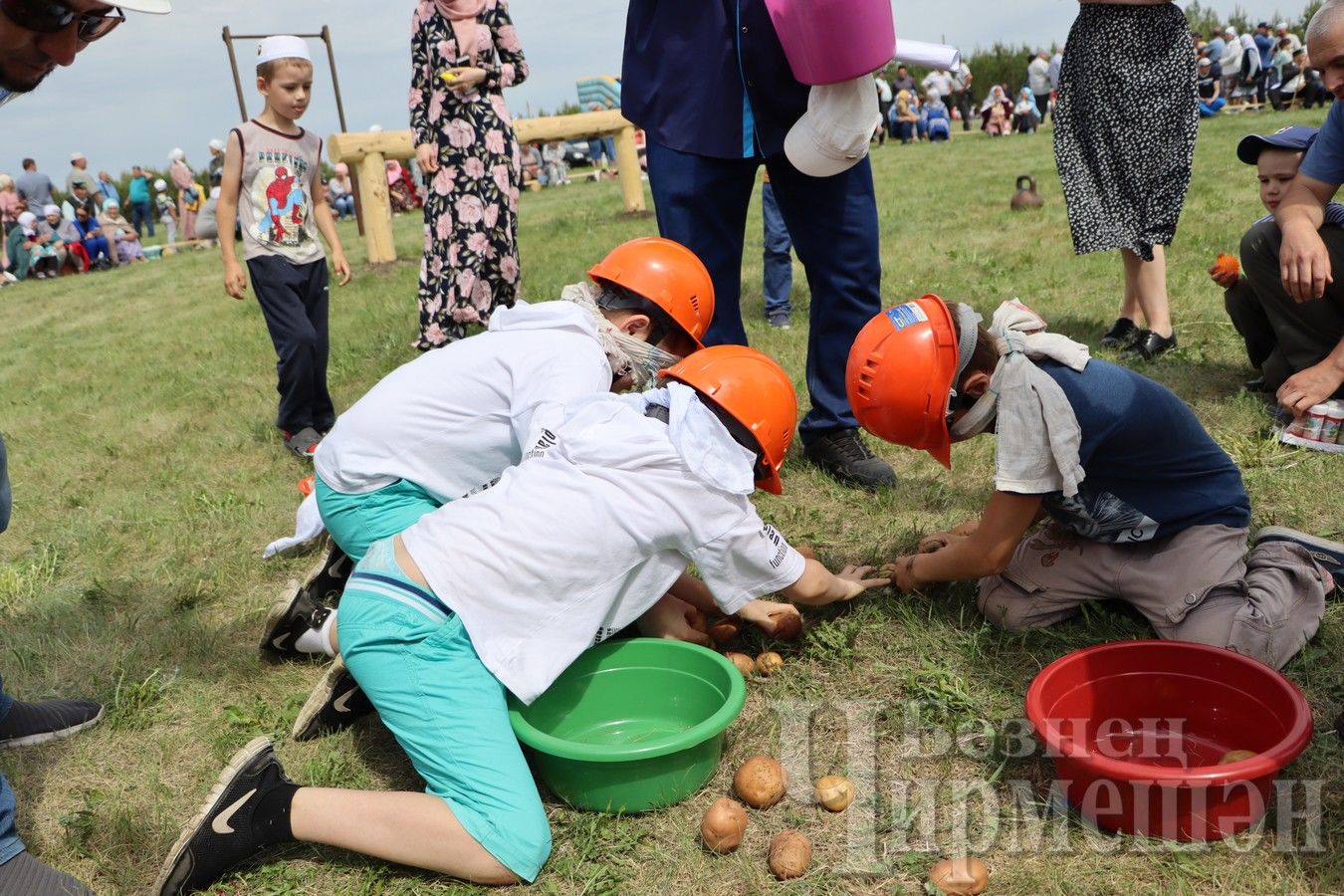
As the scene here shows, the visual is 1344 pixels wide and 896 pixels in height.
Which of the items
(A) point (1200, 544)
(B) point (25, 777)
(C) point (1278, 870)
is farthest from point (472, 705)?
(A) point (1200, 544)

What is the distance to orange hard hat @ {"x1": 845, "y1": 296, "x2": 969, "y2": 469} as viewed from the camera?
8.38ft

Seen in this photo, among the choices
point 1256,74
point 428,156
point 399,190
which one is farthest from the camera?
point 399,190

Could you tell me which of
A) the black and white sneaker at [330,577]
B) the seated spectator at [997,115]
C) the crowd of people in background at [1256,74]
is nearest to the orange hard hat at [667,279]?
the black and white sneaker at [330,577]

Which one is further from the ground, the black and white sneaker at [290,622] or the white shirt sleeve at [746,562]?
the white shirt sleeve at [746,562]

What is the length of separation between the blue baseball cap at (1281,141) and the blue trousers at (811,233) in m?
1.66

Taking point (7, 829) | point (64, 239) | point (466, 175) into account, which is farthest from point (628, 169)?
point (7, 829)

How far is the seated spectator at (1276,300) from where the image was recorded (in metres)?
3.90

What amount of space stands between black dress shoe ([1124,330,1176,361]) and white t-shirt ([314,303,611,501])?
3.12m

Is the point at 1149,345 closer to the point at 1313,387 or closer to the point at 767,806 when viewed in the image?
the point at 1313,387

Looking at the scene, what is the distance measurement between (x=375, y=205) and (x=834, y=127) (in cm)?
842

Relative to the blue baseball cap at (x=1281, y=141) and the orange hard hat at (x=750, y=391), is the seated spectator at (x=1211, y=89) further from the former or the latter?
the orange hard hat at (x=750, y=391)

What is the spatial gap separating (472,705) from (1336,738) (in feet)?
6.47

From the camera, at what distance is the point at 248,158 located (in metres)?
5.12

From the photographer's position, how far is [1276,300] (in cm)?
405
